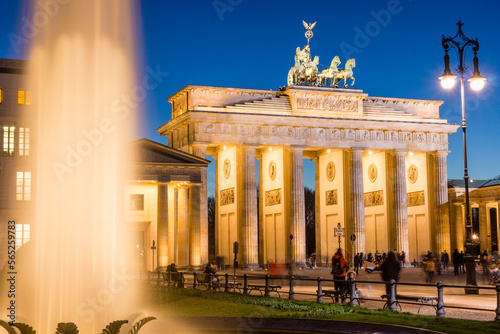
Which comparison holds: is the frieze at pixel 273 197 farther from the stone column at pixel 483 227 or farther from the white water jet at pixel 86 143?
the white water jet at pixel 86 143

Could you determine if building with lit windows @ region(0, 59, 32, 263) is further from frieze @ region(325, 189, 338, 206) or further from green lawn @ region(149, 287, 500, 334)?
frieze @ region(325, 189, 338, 206)

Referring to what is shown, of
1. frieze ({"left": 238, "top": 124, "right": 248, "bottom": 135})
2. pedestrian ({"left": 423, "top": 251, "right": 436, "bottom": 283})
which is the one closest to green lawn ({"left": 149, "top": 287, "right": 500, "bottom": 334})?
pedestrian ({"left": 423, "top": 251, "right": 436, "bottom": 283})

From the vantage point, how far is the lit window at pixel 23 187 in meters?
48.2

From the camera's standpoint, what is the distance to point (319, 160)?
88938mm

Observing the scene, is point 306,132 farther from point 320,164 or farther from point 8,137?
point 8,137

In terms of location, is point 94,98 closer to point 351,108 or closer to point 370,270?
point 370,270

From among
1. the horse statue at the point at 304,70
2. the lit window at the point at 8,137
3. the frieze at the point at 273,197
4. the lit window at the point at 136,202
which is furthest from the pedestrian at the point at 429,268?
the horse statue at the point at 304,70

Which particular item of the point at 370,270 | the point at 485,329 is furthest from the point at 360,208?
the point at 485,329

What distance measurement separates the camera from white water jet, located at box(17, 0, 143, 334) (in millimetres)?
20031

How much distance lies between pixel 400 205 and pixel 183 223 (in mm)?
27941

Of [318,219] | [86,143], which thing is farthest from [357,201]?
[86,143]

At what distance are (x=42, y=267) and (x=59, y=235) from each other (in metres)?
1.39

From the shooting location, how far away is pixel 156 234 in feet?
220
